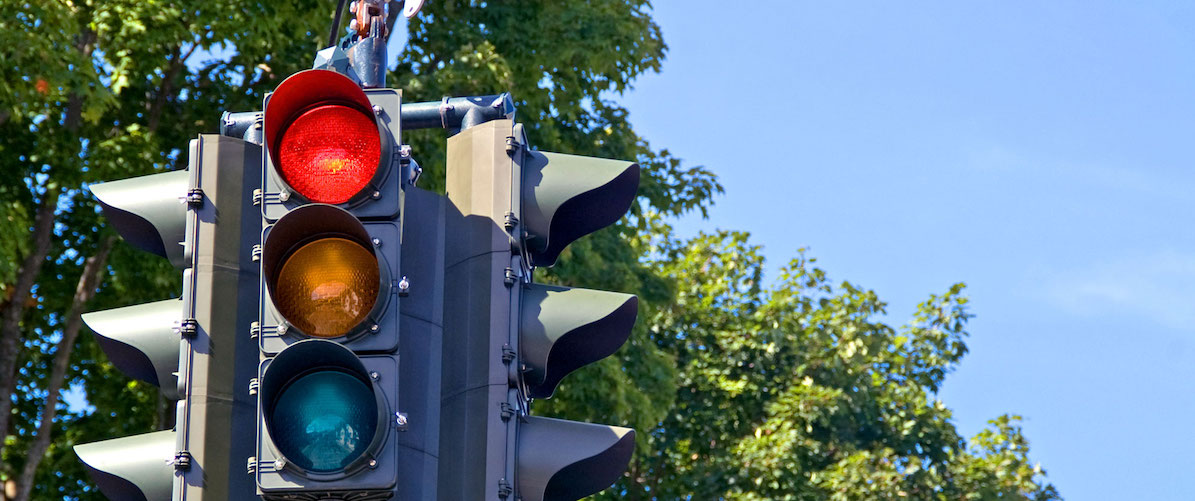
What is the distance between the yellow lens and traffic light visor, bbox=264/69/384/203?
132 millimetres

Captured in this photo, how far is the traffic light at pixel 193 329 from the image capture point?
3.80 m

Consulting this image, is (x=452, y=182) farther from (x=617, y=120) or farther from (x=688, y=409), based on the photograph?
(x=688, y=409)

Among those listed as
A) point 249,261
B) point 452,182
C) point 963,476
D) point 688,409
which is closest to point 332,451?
point 249,261

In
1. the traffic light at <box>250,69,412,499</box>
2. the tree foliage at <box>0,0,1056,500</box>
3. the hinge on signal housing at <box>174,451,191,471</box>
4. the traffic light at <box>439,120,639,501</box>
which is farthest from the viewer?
the tree foliage at <box>0,0,1056,500</box>

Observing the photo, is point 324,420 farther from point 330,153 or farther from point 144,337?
point 144,337

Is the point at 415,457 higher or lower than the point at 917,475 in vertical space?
lower

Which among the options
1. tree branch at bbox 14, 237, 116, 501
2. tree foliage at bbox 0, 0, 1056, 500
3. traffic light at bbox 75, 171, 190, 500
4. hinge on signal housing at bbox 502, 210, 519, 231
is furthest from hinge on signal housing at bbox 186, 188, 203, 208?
tree branch at bbox 14, 237, 116, 501

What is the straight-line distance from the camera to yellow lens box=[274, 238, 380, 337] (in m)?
3.43

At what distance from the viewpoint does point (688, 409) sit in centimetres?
2972

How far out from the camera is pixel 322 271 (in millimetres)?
3473

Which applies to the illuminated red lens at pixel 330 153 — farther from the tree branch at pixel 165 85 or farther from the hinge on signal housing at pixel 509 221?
the tree branch at pixel 165 85

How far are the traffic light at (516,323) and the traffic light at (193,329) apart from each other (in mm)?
473

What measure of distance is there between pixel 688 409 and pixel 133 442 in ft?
84.6

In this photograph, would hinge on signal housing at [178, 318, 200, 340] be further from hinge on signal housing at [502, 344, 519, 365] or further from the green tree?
the green tree
